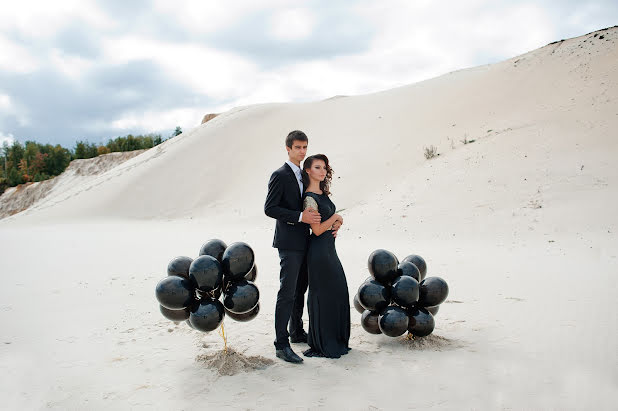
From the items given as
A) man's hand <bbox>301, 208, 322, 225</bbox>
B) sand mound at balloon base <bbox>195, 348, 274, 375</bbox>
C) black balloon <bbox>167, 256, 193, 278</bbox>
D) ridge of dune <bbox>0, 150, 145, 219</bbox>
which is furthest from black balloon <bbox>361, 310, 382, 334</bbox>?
ridge of dune <bbox>0, 150, 145, 219</bbox>

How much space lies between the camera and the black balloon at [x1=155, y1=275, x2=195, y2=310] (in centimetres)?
408

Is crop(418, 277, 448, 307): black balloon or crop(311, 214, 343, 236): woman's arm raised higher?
crop(311, 214, 343, 236): woman's arm

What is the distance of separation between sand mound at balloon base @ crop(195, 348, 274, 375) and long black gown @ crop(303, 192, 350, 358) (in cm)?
50

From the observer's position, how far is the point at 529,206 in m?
12.6

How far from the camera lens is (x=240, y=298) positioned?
422cm

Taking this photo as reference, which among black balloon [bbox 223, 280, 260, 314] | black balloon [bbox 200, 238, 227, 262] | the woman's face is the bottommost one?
black balloon [bbox 223, 280, 260, 314]

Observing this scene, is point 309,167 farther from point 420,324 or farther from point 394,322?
point 420,324

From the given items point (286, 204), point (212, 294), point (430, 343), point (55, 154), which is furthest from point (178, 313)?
point (55, 154)

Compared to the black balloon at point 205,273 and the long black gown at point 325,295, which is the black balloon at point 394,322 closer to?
the long black gown at point 325,295

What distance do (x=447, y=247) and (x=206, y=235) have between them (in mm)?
8367

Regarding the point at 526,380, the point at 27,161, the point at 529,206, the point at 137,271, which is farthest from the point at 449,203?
the point at 27,161

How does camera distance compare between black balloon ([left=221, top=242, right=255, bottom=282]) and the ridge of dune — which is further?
the ridge of dune

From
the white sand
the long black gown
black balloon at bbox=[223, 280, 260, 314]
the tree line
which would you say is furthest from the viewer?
the tree line

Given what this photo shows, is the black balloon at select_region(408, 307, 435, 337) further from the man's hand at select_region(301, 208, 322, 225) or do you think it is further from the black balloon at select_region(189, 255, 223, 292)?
the black balloon at select_region(189, 255, 223, 292)
